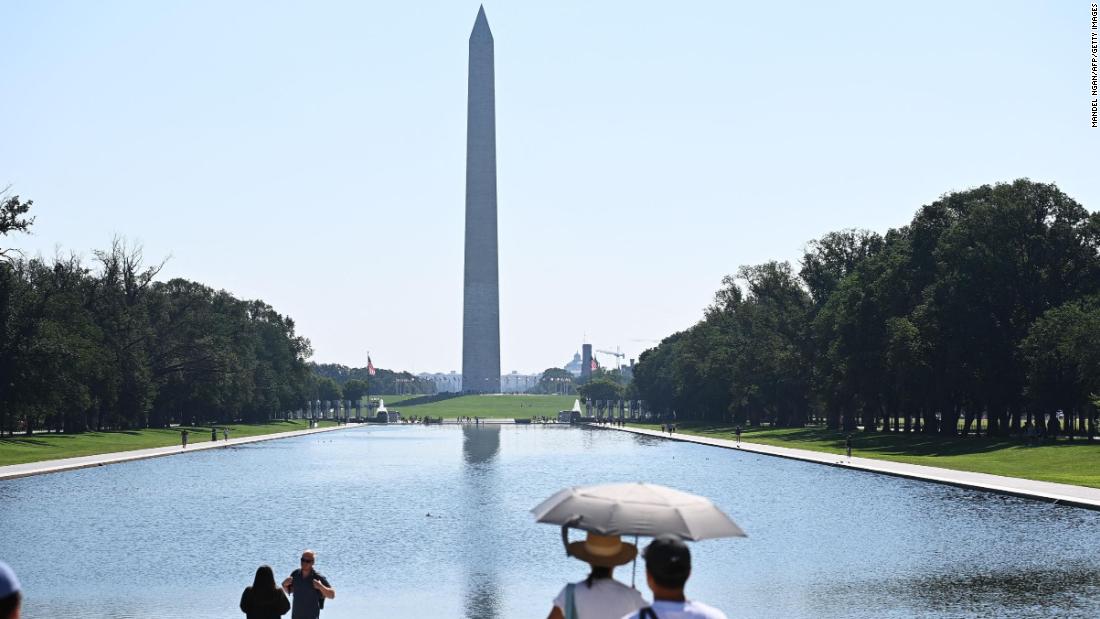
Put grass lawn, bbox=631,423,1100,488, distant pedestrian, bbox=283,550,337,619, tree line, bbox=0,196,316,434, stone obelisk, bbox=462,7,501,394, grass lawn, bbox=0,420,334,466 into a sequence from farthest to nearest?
stone obelisk, bbox=462,7,501,394 → tree line, bbox=0,196,316,434 → grass lawn, bbox=0,420,334,466 → grass lawn, bbox=631,423,1100,488 → distant pedestrian, bbox=283,550,337,619

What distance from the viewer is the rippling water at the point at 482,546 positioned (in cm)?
2362

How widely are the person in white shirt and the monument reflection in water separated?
14.0m

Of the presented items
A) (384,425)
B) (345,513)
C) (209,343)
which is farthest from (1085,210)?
(384,425)

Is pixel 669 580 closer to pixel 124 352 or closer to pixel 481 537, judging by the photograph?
pixel 481 537

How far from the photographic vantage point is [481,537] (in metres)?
35.2

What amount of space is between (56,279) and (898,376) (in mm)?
58639

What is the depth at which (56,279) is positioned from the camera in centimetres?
10100

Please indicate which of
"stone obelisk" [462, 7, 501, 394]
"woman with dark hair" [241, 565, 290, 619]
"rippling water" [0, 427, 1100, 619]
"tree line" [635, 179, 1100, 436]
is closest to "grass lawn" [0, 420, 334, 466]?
"rippling water" [0, 427, 1100, 619]

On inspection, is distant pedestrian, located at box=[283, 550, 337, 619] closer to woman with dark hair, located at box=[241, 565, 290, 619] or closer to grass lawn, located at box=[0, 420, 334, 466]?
woman with dark hair, located at box=[241, 565, 290, 619]

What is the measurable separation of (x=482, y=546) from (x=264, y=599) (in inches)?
734

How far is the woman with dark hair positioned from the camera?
574 inches

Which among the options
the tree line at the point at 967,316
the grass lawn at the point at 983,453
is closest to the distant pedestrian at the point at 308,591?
the grass lawn at the point at 983,453

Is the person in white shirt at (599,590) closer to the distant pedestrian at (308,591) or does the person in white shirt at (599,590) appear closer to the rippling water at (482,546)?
the distant pedestrian at (308,591)

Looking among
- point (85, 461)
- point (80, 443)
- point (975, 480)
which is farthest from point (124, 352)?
point (975, 480)
